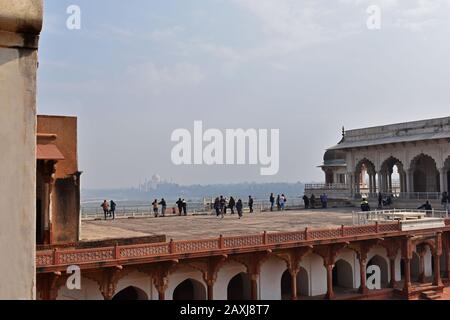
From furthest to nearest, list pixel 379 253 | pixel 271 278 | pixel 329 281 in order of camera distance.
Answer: pixel 379 253
pixel 329 281
pixel 271 278

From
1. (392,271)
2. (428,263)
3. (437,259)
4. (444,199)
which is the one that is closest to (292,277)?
(392,271)

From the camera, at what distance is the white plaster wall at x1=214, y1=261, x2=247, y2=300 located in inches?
675

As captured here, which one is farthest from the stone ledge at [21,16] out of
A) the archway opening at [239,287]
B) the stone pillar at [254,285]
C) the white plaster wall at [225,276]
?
the archway opening at [239,287]

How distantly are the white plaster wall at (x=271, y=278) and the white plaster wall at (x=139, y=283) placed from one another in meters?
4.18

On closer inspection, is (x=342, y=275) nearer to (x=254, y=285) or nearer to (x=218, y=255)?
(x=254, y=285)

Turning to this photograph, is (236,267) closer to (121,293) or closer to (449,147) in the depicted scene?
(121,293)

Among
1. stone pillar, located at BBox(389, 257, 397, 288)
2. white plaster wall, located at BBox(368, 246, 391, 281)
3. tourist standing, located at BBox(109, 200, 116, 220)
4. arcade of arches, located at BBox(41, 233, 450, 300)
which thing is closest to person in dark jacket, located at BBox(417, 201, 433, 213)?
arcade of arches, located at BBox(41, 233, 450, 300)

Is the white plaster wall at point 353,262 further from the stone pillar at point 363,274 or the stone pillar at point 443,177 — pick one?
the stone pillar at point 443,177

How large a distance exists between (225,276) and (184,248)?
286cm

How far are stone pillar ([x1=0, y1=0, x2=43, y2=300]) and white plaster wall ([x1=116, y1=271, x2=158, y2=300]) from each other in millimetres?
13989

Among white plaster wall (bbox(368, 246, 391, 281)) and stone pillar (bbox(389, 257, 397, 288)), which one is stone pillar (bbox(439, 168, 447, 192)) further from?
stone pillar (bbox(389, 257, 397, 288))

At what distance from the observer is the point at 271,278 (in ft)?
59.7

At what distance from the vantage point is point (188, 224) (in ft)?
79.5
